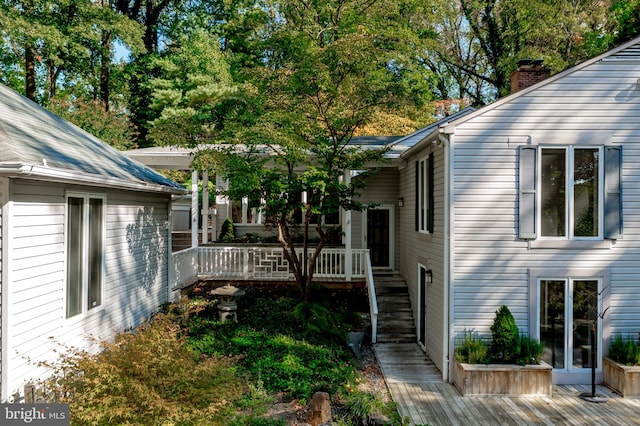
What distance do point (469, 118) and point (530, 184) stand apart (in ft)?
5.32

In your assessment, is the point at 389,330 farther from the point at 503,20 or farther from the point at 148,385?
the point at 503,20

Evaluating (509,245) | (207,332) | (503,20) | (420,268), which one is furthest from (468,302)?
(503,20)

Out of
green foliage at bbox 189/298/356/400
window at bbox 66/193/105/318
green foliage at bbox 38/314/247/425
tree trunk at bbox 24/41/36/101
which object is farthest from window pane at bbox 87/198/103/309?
tree trunk at bbox 24/41/36/101

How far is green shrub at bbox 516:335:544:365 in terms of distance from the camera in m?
7.43

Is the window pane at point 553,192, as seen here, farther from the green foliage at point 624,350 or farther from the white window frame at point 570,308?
the green foliage at point 624,350

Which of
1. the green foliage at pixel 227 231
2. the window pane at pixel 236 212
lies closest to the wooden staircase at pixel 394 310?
the green foliage at pixel 227 231

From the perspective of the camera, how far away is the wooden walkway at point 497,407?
6355 millimetres

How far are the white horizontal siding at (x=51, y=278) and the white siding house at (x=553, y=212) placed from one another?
6.02 metres

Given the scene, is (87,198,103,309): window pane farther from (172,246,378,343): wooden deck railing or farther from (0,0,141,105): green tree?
(0,0,141,105): green tree

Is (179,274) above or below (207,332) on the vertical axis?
above

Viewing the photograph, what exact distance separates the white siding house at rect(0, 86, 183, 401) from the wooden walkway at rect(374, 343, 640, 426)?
16.0 ft

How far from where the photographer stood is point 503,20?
78.4ft

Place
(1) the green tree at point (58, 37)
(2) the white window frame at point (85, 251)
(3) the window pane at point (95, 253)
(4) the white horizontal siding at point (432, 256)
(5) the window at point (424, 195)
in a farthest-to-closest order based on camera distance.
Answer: (1) the green tree at point (58, 37) → (5) the window at point (424, 195) → (4) the white horizontal siding at point (432, 256) → (3) the window pane at point (95, 253) → (2) the white window frame at point (85, 251)

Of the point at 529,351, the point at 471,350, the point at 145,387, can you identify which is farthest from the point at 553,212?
the point at 145,387
